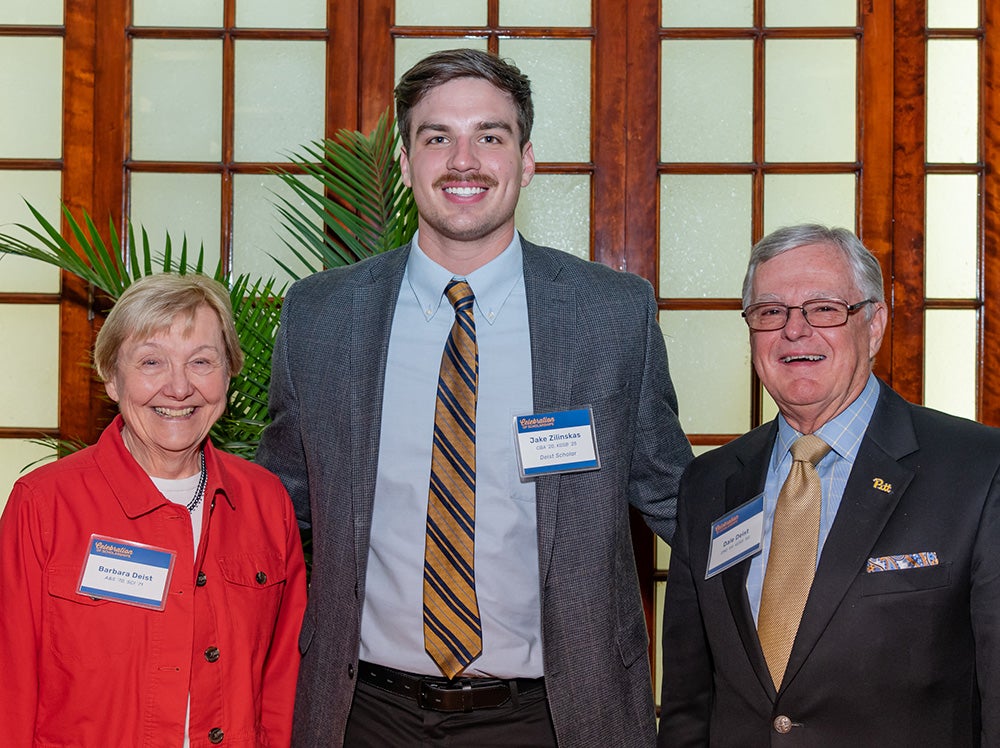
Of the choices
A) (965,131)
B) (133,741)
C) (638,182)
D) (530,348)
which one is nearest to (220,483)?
(133,741)

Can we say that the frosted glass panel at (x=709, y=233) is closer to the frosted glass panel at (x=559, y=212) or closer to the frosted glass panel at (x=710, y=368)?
the frosted glass panel at (x=710, y=368)

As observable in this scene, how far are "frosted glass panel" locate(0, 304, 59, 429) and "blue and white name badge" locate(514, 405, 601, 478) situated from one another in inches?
98.9

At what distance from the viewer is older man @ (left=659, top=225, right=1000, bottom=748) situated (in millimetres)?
1676

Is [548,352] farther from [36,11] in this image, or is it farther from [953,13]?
[36,11]

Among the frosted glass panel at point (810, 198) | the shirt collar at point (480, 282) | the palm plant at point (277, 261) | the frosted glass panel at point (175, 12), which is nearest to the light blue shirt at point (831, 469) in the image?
the shirt collar at point (480, 282)

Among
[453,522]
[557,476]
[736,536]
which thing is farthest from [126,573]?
[736,536]

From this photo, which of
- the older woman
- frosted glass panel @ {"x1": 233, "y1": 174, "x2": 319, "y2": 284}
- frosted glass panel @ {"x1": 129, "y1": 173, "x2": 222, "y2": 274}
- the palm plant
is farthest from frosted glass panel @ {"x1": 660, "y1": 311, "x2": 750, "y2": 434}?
the older woman

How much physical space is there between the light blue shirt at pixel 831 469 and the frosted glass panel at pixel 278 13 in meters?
2.70

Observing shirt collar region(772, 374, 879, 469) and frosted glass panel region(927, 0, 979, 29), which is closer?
shirt collar region(772, 374, 879, 469)

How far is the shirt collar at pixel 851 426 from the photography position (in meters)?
1.86

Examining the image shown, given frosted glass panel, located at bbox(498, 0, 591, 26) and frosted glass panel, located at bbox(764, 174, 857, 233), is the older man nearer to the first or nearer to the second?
frosted glass panel, located at bbox(764, 174, 857, 233)

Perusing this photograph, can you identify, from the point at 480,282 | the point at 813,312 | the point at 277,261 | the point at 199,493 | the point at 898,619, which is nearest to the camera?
the point at 898,619

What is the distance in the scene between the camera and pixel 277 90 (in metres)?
3.85

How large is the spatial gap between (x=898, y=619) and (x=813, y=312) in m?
0.56
